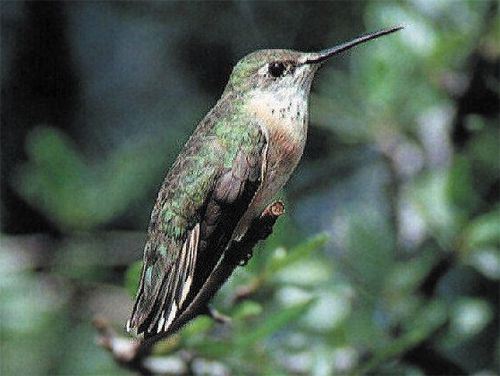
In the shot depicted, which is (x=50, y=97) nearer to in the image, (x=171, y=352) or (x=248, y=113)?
(x=171, y=352)

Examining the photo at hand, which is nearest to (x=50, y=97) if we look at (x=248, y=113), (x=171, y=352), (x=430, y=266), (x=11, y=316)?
(x=11, y=316)

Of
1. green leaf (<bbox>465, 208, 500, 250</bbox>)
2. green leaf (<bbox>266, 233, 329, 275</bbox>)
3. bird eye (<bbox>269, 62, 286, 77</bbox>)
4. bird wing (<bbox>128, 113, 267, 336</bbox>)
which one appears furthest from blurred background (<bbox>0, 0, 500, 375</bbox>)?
bird wing (<bbox>128, 113, 267, 336</bbox>)

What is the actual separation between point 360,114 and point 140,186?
0.64m

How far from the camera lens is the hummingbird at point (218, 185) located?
103 cm

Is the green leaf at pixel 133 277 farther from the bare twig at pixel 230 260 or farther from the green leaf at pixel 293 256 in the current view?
the bare twig at pixel 230 260

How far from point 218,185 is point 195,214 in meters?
0.07

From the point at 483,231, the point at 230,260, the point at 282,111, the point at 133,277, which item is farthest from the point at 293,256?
the point at 483,231

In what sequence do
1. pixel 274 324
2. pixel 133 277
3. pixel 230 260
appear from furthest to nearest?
pixel 274 324, pixel 133 277, pixel 230 260

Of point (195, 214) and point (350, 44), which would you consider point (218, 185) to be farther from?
point (350, 44)

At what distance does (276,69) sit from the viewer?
1.38 m

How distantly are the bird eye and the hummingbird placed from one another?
0.03 m

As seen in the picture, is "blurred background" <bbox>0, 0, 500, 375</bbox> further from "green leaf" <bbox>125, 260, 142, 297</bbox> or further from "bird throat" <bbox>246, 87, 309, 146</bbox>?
"bird throat" <bbox>246, 87, 309, 146</bbox>

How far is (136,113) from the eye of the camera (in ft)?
15.1

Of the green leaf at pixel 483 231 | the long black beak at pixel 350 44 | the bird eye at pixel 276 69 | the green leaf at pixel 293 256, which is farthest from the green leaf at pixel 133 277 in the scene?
the green leaf at pixel 483 231
